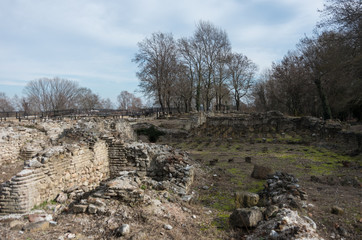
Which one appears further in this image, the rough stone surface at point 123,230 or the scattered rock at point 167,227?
the scattered rock at point 167,227

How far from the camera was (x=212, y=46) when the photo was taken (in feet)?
108

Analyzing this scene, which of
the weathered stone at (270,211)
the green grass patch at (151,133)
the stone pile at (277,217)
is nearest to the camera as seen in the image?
the stone pile at (277,217)

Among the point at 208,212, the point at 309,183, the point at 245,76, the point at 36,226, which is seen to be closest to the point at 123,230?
the point at 36,226

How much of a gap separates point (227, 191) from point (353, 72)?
13756 millimetres

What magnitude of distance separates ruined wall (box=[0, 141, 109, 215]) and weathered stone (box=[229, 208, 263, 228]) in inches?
180

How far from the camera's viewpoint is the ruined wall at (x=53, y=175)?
4.90m

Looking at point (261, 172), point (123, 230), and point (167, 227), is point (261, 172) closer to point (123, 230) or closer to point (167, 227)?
point (167, 227)

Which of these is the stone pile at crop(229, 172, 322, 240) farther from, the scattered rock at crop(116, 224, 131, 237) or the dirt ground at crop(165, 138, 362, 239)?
the scattered rock at crop(116, 224, 131, 237)

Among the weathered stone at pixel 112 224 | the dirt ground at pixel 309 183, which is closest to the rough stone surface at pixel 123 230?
the weathered stone at pixel 112 224

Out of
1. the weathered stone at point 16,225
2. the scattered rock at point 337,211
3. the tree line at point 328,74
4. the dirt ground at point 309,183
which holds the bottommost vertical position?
the dirt ground at point 309,183

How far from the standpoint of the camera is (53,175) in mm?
6082

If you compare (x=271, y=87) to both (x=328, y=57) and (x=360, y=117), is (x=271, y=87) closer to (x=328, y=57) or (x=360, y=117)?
(x=360, y=117)

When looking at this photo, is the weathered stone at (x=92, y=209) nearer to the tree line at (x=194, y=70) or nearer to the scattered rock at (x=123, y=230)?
the scattered rock at (x=123, y=230)

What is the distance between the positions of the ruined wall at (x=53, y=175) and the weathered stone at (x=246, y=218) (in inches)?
180
